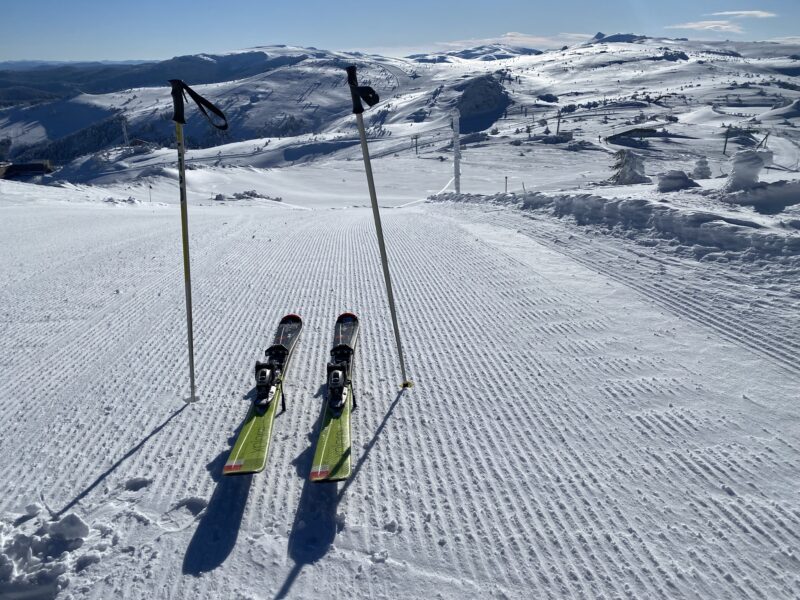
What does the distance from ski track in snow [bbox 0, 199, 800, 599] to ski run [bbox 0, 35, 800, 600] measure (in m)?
0.02

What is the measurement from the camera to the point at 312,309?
26.2 feet

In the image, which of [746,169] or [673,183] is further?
[673,183]

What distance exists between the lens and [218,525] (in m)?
3.66

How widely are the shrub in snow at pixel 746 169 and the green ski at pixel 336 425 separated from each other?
38.6 feet

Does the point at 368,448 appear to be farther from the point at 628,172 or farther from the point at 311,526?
the point at 628,172

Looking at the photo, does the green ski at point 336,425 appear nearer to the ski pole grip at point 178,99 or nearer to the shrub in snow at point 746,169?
the ski pole grip at point 178,99

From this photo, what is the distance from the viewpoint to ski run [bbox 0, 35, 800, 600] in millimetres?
3316

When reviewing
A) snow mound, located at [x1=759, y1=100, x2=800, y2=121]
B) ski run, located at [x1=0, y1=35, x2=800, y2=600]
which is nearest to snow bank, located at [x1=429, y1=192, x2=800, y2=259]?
ski run, located at [x1=0, y1=35, x2=800, y2=600]

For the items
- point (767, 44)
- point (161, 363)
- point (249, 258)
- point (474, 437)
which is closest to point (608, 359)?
point (474, 437)

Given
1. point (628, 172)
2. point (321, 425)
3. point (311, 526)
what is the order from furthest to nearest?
point (628, 172)
point (321, 425)
point (311, 526)

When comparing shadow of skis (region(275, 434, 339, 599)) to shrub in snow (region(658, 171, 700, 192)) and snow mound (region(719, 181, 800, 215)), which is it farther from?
shrub in snow (region(658, 171, 700, 192))

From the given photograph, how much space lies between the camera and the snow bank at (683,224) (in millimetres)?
8539

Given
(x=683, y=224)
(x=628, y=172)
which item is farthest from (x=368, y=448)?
(x=628, y=172)

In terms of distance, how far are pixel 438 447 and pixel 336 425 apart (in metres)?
0.90
